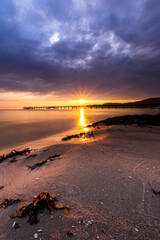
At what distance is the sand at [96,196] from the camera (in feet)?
4.16

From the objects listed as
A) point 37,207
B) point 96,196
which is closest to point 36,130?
point 37,207

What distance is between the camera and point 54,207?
62.4 inches

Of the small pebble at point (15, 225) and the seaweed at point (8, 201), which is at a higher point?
the small pebble at point (15, 225)

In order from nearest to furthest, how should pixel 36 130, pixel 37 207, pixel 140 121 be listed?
pixel 37 207 < pixel 140 121 < pixel 36 130

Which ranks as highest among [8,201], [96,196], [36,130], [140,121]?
[140,121]

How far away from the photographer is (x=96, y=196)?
5.79ft

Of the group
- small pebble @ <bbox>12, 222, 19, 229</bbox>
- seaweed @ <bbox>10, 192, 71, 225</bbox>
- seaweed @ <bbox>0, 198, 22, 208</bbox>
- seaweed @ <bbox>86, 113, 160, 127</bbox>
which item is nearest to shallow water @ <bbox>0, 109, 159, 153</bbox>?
seaweed @ <bbox>86, 113, 160, 127</bbox>

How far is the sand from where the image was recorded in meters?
1.27

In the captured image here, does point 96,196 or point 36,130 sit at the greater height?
point 96,196

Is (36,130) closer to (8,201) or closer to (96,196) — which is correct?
(8,201)

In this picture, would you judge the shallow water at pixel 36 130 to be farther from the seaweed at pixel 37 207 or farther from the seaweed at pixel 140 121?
the seaweed at pixel 37 207

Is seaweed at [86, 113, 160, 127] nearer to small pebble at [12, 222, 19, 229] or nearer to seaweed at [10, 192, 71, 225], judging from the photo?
seaweed at [10, 192, 71, 225]

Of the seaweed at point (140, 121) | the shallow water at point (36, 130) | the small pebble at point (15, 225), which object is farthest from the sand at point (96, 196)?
the seaweed at point (140, 121)

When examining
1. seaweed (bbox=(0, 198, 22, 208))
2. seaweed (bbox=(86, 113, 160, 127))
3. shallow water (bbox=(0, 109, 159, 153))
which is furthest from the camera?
seaweed (bbox=(86, 113, 160, 127))
